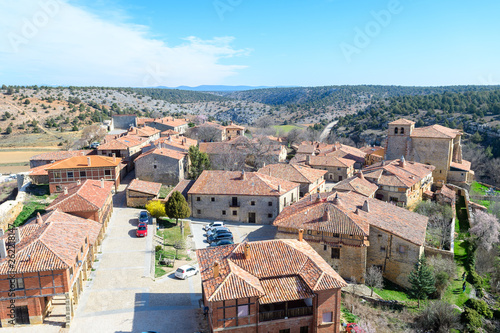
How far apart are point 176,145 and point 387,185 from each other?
110 ft

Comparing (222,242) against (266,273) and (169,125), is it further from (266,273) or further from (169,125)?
(169,125)

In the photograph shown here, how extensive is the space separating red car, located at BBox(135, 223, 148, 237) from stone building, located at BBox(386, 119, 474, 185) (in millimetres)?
47899

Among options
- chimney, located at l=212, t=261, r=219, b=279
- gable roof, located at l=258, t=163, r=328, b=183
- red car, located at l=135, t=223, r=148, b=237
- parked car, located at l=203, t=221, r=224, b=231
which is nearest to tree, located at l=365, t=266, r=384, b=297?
chimney, located at l=212, t=261, r=219, b=279

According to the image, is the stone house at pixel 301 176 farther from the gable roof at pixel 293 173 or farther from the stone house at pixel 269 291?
the stone house at pixel 269 291

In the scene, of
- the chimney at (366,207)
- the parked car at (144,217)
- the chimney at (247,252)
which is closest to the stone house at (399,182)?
the chimney at (366,207)

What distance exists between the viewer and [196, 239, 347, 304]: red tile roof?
21000mm

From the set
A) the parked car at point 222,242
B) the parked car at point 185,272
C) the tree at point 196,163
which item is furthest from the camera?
the tree at point 196,163

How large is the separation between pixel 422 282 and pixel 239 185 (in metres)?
22.1

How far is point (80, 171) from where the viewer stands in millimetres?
45844

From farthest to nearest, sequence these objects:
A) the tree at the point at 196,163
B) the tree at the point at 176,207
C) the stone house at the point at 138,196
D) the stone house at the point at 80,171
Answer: the tree at the point at 196,163
the stone house at the point at 80,171
the stone house at the point at 138,196
the tree at the point at 176,207

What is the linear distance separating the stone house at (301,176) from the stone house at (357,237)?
47.5ft

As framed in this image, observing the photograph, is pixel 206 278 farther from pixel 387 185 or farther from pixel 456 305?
pixel 387 185

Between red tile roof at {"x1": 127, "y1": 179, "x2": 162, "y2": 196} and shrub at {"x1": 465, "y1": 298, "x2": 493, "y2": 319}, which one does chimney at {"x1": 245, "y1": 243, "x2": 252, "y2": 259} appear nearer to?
shrub at {"x1": 465, "y1": 298, "x2": 493, "y2": 319}

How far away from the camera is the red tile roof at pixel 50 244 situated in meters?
21.7
